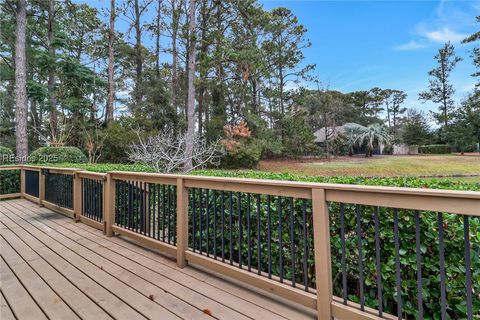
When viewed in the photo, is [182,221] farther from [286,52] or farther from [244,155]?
[286,52]

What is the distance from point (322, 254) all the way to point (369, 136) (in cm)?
2124

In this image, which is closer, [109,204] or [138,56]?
[109,204]

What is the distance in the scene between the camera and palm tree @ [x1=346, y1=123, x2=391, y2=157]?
2080 centimetres

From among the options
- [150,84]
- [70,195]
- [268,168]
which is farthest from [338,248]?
[150,84]

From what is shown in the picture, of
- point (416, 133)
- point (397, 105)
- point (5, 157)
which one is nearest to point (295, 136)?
point (5, 157)

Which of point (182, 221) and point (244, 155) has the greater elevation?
point (244, 155)

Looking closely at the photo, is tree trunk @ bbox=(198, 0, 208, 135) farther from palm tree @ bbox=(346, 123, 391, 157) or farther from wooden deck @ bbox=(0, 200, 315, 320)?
palm tree @ bbox=(346, 123, 391, 157)

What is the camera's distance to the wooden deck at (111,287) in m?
1.86

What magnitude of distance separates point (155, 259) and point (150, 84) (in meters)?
15.0

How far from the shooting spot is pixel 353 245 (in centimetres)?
202

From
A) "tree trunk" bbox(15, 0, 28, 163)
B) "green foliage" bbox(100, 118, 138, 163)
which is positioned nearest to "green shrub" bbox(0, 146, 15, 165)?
"tree trunk" bbox(15, 0, 28, 163)

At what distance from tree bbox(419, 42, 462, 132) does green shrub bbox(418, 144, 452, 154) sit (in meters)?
1.48

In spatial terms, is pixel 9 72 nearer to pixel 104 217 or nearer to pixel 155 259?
pixel 104 217

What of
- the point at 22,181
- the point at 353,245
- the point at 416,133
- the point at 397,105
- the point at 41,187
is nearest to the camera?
the point at 353,245
